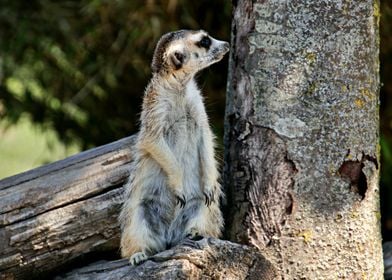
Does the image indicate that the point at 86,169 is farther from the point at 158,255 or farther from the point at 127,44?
the point at 127,44

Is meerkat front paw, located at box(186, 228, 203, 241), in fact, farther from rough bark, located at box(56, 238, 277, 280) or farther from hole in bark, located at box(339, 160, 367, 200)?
hole in bark, located at box(339, 160, 367, 200)

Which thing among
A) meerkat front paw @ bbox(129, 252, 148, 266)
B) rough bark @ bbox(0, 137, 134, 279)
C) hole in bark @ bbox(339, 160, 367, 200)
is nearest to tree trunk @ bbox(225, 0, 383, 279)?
hole in bark @ bbox(339, 160, 367, 200)

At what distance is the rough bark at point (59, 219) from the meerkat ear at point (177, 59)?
0.54 metres

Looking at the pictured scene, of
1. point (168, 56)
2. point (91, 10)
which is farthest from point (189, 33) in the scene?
point (91, 10)

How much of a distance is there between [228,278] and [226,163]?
1.98 feet

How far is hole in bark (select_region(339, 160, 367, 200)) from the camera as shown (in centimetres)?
365

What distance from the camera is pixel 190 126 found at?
13.1ft

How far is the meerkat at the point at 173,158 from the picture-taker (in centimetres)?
386

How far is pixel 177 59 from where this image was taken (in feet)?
12.8

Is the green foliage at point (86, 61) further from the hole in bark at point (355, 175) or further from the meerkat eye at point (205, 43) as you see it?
the hole in bark at point (355, 175)

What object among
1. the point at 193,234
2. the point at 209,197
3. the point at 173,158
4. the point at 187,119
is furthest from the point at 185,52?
the point at 193,234

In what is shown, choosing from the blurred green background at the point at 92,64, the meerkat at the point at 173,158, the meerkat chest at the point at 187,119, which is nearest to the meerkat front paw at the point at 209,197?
the meerkat at the point at 173,158

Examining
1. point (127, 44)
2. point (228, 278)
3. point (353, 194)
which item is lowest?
point (228, 278)

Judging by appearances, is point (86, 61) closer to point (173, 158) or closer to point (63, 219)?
point (63, 219)
